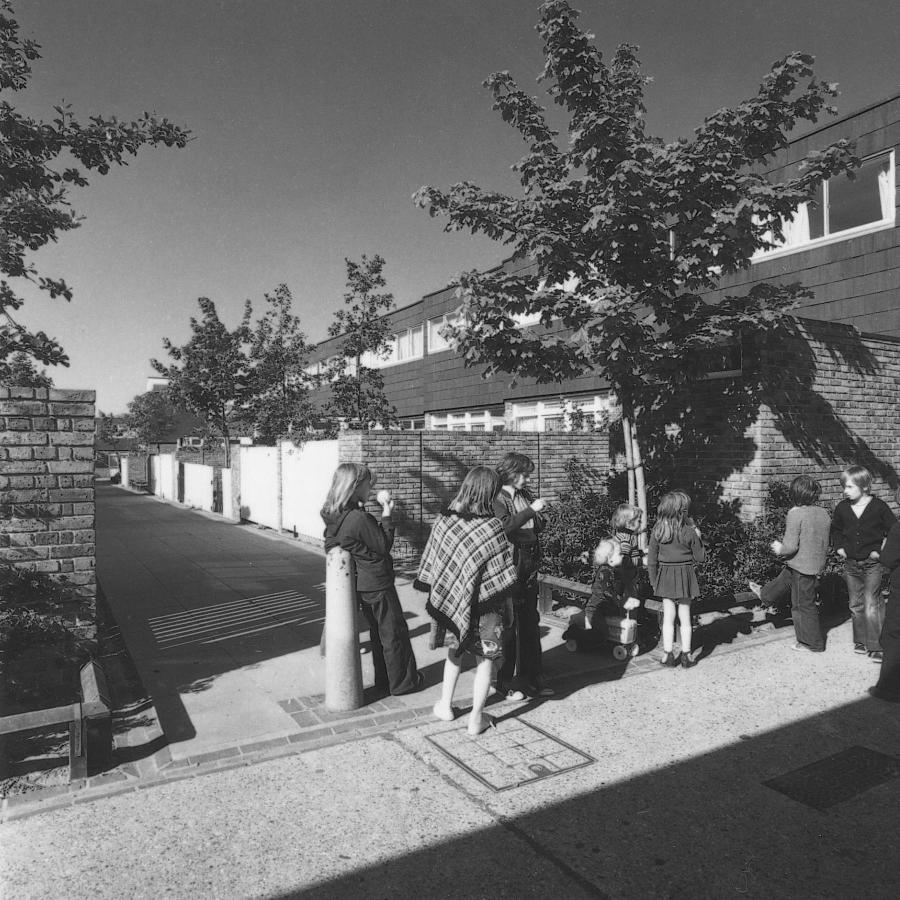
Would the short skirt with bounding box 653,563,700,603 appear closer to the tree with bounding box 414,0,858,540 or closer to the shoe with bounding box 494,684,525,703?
the shoe with bounding box 494,684,525,703

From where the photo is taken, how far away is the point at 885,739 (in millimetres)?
4559

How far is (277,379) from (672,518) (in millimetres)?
17130

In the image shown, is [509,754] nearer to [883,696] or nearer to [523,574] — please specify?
[523,574]

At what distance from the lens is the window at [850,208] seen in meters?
11.4

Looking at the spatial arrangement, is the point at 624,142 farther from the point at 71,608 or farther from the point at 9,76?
the point at 71,608

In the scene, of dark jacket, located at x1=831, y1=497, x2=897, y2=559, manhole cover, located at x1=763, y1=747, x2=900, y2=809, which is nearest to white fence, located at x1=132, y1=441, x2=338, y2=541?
dark jacket, located at x1=831, y1=497, x2=897, y2=559

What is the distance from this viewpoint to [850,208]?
11.9 meters

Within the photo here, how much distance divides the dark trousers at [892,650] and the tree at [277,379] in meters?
16.0

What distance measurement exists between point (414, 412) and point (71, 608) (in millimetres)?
17824

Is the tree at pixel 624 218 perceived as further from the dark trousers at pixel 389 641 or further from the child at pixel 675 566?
the dark trousers at pixel 389 641

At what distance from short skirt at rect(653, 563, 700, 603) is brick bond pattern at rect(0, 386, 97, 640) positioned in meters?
4.40

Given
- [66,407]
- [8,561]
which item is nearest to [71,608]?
[8,561]

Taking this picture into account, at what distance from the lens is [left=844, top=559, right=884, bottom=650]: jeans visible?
6332 mm

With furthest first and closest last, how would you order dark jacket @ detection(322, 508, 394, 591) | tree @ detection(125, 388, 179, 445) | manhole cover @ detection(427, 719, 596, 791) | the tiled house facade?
tree @ detection(125, 388, 179, 445) < the tiled house facade < dark jacket @ detection(322, 508, 394, 591) < manhole cover @ detection(427, 719, 596, 791)
